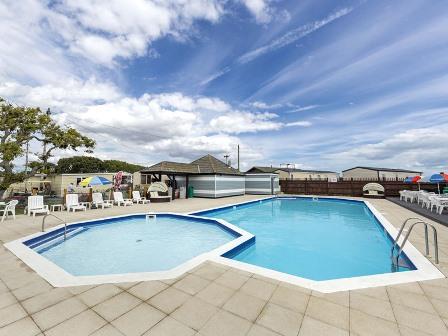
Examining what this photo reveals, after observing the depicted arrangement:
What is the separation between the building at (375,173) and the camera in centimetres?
4100

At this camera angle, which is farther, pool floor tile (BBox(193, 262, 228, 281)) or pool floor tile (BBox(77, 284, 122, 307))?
pool floor tile (BBox(193, 262, 228, 281))

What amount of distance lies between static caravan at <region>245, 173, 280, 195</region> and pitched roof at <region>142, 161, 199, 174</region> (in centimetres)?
687

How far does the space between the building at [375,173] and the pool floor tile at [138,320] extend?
4352 cm

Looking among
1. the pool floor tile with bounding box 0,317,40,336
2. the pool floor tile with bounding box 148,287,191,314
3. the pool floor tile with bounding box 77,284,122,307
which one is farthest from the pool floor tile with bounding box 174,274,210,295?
the pool floor tile with bounding box 0,317,40,336

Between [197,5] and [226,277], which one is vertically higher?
[197,5]

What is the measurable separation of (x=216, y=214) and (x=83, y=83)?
36.6 feet

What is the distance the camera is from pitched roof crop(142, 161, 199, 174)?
17562mm

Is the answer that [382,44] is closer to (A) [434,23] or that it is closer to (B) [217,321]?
(A) [434,23]

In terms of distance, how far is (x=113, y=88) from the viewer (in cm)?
1472

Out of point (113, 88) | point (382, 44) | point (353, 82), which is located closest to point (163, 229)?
point (113, 88)

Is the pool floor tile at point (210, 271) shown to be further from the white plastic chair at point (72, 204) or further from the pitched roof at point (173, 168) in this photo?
the pitched roof at point (173, 168)

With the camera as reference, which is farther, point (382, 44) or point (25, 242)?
point (382, 44)

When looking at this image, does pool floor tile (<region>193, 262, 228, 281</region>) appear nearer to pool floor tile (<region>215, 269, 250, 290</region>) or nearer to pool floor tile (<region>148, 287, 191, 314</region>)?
pool floor tile (<region>215, 269, 250, 290</region>)

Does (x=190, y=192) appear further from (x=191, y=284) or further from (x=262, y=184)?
(x=191, y=284)
